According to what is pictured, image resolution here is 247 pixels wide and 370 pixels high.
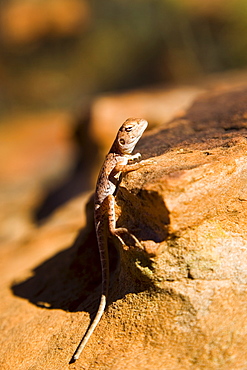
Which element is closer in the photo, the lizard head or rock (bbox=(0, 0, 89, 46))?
the lizard head

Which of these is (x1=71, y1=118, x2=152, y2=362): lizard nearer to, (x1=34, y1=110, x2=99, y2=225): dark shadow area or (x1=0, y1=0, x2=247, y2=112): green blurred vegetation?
(x1=34, y1=110, x2=99, y2=225): dark shadow area

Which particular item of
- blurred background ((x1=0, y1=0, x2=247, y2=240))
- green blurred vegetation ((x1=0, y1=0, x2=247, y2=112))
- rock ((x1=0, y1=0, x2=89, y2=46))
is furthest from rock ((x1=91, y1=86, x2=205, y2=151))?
rock ((x1=0, y1=0, x2=89, y2=46))

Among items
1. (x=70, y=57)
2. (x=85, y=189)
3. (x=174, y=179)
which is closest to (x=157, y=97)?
(x=85, y=189)

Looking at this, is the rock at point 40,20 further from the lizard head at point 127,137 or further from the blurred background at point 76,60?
the lizard head at point 127,137

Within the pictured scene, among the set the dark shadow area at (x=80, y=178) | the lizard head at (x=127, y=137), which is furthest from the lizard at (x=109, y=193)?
the dark shadow area at (x=80, y=178)

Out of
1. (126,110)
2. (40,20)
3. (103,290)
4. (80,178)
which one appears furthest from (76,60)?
(103,290)

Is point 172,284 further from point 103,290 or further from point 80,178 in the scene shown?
point 80,178

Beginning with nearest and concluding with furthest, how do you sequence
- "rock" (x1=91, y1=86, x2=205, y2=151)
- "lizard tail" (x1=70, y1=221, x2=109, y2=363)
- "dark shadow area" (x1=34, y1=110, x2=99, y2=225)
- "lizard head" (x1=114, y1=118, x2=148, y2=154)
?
"lizard tail" (x1=70, y1=221, x2=109, y2=363) → "lizard head" (x1=114, y1=118, x2=148, y2=154) → "rock" (x1=91, y1=86, x2=205, y2=151) → "dark shadow area" (x1=34, y1=110, x2=99, y2=225)
